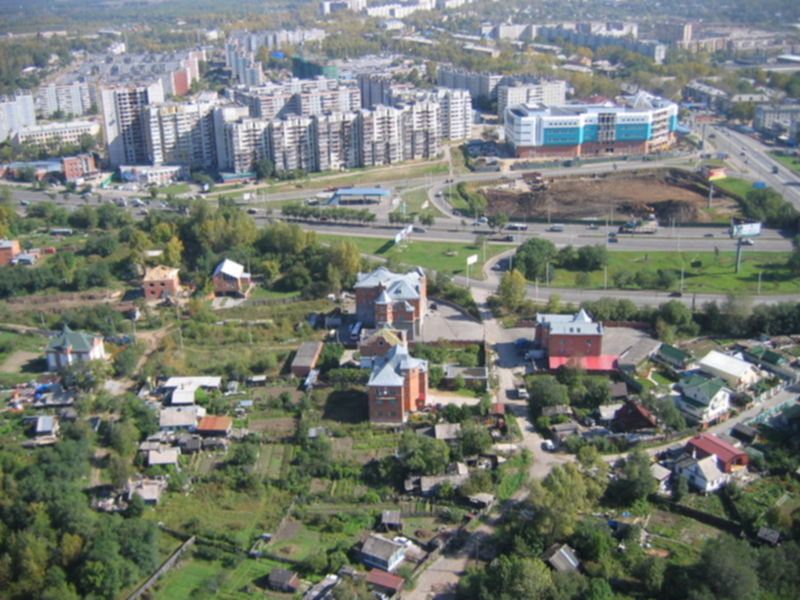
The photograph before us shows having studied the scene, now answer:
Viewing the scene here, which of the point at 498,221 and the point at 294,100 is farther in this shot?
the point at 294,100

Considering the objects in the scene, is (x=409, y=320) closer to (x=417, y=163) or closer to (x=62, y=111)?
(x=417, y=163)

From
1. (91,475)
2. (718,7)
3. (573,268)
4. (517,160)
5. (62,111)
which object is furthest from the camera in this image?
(718,7)

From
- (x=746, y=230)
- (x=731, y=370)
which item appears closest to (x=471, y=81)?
(x=746, y=230)

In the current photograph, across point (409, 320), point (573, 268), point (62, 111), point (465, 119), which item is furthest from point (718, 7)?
point (409, 320)

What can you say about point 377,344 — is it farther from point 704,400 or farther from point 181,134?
point 181,134

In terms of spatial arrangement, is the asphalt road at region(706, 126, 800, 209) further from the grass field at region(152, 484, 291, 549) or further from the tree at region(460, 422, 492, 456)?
the grass field at region(152, 484, 291, 549)

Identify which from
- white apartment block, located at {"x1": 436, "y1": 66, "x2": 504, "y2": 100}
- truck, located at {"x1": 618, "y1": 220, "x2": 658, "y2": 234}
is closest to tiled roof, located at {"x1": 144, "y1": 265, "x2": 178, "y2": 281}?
truck, located at {"x1": 618, "y1": 220, "x2": 658, "y2": 234}
